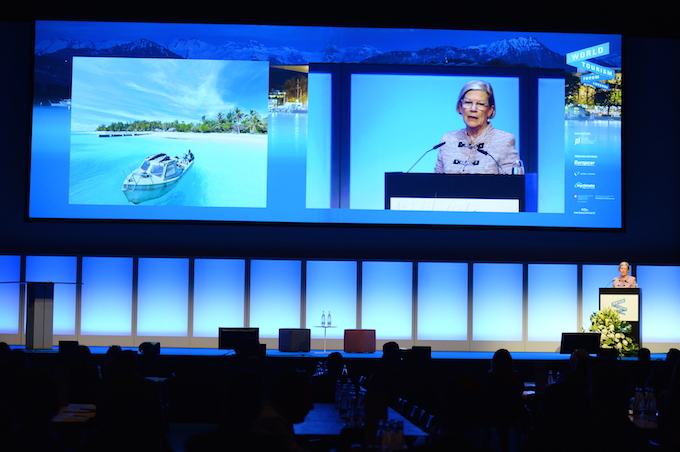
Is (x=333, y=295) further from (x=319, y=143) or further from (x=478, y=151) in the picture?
(x=478, y=151)

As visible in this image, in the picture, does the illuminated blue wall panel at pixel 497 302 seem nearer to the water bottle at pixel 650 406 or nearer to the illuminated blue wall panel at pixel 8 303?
the water bottle at pixel 650 406

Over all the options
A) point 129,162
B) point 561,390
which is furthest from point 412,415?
point 129,162

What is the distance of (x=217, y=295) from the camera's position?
11.7m

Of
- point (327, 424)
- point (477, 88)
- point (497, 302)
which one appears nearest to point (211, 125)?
point (477, 88)

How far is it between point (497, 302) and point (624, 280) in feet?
5.90

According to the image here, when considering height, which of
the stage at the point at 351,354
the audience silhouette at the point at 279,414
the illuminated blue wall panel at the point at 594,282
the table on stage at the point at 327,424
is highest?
the illuminated blue wall panel at the point at 594,282

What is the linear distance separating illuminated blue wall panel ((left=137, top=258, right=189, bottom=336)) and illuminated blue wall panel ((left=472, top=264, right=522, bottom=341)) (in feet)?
13.9

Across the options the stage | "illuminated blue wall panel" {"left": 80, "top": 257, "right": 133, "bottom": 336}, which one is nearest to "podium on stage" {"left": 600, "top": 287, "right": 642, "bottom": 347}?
the stage

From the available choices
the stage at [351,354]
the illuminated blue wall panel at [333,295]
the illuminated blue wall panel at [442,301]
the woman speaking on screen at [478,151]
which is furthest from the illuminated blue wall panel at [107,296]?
the woman speaking on screen at [478,151]

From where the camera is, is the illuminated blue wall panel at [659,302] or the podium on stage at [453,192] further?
the illuminated blue wall panel at [659,302]

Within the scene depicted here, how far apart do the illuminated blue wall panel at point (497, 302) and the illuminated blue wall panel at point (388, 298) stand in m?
0.98

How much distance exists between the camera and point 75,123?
11.6 meters

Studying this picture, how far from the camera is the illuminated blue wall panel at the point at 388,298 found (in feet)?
38.6

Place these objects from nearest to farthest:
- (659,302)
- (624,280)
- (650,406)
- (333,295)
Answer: (650,406), (624,280), (333,295), (659,302)
